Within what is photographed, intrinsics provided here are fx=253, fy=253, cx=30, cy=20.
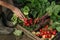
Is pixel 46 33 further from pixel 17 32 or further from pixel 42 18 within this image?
pixel 17 32

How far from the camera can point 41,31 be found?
490 cm

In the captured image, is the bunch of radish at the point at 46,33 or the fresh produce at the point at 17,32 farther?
the fresh produce at the point at 17,32

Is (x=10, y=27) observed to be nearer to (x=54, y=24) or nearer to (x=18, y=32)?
(x=18, y=32)

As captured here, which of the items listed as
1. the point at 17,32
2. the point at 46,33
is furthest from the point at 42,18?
the point at 17,32

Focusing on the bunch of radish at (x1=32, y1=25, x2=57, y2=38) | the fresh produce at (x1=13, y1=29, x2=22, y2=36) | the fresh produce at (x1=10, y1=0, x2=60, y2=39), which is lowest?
the fresh produce at (x1=13, y1=29, x2=22, y2=36)

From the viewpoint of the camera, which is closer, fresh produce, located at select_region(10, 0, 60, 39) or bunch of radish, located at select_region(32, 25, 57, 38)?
bunch of radish, located at select_region(32, 25, 57, 38)

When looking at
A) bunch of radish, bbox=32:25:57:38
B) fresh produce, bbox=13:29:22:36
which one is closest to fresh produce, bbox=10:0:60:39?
bunch of radish, bbox=32:25:57:38

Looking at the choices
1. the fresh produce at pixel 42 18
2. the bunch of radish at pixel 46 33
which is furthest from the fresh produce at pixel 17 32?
the bunch of radish at pixel 46 33

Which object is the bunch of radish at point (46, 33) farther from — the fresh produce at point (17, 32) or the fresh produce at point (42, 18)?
the fresh produce at point (17, 32)

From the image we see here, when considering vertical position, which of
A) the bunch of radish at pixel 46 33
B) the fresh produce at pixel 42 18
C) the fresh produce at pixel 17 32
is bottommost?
the fresh produce at pixel 17 32

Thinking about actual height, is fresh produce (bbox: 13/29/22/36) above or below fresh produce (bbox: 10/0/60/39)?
below

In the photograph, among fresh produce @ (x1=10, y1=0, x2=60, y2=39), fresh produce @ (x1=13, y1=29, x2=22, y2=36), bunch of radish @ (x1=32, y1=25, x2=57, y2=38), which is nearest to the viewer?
bunch of radish @ (x1=32, y1=25, x2=57, y2=38)

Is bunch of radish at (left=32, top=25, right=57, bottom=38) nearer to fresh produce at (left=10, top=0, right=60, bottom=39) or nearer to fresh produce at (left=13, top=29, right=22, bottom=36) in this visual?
fresh produce at (left=10, top=0, right=60, bottom=39)

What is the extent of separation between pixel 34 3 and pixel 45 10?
0.94ft
